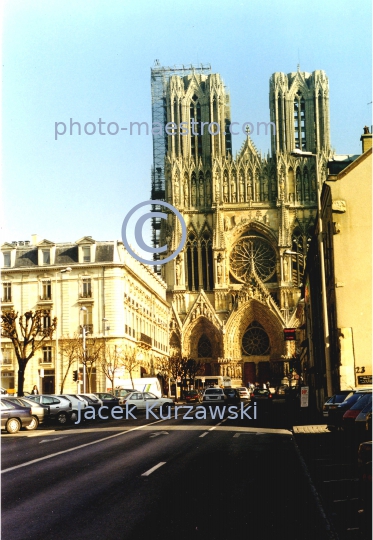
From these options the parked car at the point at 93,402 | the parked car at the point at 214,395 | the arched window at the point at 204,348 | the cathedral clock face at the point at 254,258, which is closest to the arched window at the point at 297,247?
the cathedral clock face at the point at 254,258

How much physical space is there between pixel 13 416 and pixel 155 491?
18.9 metres

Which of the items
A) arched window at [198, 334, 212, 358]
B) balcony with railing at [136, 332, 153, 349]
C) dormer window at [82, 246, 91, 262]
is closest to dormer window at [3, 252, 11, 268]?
dormer window at [82, 246, 91, 262]

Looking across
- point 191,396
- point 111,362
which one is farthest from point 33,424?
point 111,362

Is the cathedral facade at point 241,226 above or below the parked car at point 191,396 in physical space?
above

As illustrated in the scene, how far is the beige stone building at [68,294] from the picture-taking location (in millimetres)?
63812

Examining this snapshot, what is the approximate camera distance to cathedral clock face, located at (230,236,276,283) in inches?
3713

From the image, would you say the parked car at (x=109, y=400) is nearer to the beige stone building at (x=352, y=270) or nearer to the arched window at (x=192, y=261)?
→ the beige stone building at (x=352, y=270)

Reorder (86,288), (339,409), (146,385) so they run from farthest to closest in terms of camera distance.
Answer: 1. (86,288)
2. (146,385)
3. (339,409)

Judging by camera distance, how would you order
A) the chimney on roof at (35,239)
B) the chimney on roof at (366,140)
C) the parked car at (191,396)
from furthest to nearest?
the chimney on roof at (35,239) < the parked car at (191,396) < the chimney on roof at (366,140)

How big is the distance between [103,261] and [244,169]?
34.2 metres

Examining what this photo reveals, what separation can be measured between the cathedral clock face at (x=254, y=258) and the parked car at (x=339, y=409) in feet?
226

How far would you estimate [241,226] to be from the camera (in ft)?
309

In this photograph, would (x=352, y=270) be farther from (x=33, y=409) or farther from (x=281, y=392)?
(x=281, y=392)

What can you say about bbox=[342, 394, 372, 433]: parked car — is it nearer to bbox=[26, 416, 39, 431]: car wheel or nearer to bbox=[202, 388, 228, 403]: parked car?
bbox=[26, 416, 39, 431]: car wheel
